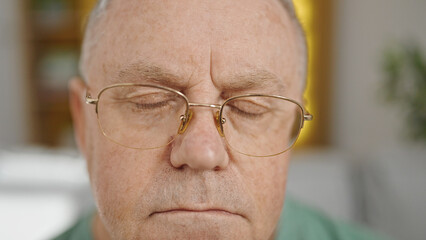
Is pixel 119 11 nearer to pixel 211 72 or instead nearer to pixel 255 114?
pixel 211 72

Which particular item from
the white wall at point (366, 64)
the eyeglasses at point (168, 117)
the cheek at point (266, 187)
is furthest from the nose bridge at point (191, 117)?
the white wall at point (366, 64)

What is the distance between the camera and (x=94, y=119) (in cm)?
83

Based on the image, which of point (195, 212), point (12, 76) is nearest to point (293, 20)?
point (195, 212)

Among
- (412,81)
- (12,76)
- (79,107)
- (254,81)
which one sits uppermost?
(254,81)

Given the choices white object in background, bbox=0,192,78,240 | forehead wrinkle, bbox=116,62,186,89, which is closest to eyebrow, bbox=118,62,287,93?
forehead wrinkle, bbox=116,62,186,89

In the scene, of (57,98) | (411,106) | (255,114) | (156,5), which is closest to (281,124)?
(255,114)

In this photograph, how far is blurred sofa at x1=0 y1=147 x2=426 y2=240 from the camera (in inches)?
70.7

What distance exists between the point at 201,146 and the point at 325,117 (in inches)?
147

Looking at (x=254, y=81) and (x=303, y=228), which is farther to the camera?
(x=303, y=228)

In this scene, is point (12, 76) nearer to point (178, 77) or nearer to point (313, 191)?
point (313, 191)

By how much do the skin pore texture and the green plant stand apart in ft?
6.16

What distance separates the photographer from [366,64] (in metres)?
3.92

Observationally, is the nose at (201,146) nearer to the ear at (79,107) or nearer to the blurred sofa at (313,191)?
the ear at (79,107)

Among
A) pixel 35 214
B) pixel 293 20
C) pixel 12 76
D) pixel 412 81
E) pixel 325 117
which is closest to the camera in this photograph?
pixel 293 20
